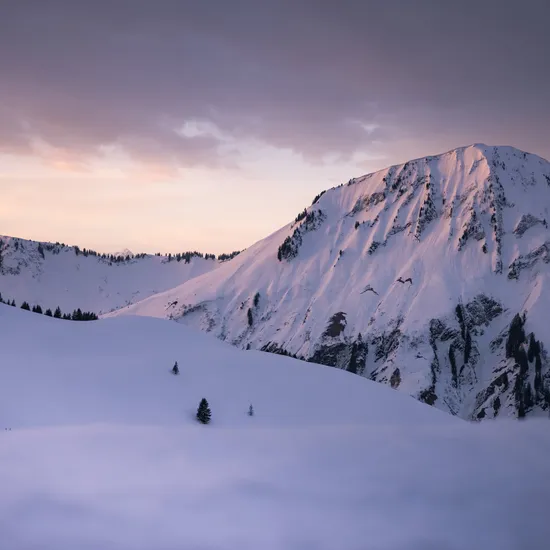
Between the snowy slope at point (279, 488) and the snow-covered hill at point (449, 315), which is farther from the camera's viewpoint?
the snow-covered hill at point (449, 315)

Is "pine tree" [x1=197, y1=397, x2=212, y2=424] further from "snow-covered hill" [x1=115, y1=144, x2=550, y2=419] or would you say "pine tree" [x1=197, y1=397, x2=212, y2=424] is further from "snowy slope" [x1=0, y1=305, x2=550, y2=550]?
"snow-covered hill" [x1=115, y1=144, x2=550, y2=419]

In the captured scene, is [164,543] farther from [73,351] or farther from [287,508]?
[73,351]

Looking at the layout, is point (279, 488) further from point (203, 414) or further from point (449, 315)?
point (449, 315)

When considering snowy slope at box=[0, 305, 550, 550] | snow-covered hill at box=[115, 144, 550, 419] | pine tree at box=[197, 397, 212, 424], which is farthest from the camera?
snow-covered hill at box=[115, 144, 550, 419]

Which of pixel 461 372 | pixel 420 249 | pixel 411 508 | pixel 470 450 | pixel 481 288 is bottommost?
pixel 461 372

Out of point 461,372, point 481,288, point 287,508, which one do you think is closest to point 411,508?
point 287,508

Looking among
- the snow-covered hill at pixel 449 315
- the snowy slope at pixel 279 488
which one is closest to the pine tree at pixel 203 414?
the snowy slope at pixel 279 488

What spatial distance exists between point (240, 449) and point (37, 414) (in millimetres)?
30487

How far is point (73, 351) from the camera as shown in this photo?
58.3 m

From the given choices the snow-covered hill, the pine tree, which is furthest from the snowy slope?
the snow-covered hill

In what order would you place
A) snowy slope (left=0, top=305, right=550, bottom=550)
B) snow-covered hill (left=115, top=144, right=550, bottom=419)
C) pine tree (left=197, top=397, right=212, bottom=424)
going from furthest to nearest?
snow-covered hill (left=115, top=144, right=550, bottom=419) → pine tree (left=197, top=397, right=212, bottom=424) → snowy slope (left=0, top=305, right=550, bottom=550)

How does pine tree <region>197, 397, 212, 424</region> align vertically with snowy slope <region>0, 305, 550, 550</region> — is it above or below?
below

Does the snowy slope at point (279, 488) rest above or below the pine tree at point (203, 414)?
above

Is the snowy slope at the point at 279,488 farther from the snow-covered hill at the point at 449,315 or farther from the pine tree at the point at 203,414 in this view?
the snow-covered hill at the point at 449,315
